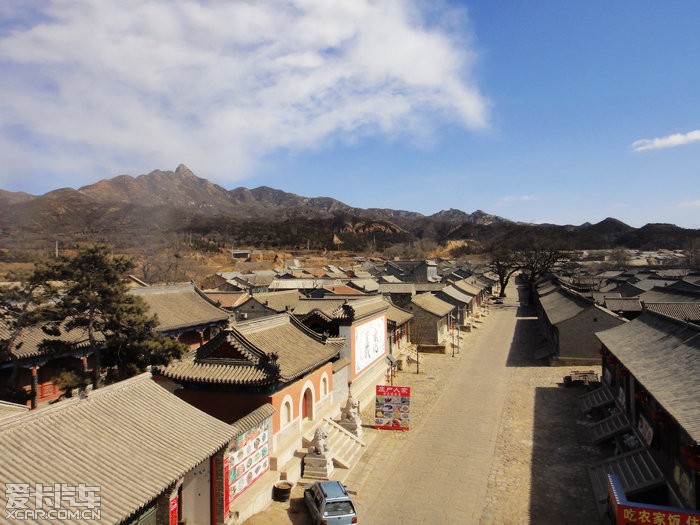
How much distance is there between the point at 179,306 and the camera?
32.8m

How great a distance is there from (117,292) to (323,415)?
9.79m

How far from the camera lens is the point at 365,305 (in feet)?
90.9

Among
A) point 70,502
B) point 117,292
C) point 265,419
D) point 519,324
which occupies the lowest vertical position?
point 519,324

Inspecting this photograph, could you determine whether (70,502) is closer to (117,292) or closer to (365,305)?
(117,292)

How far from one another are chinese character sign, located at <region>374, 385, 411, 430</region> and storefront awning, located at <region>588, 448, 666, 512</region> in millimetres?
7667

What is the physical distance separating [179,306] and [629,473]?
2727cm

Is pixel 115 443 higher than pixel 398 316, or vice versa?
pixel 115 443

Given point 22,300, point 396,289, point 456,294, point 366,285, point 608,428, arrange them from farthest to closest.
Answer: point 366,285 → point 456,294 → point 396,289 → point 608,428 → point 22,300

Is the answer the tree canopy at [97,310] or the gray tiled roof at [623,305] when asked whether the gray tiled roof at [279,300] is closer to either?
the tree canopy at [97,310]

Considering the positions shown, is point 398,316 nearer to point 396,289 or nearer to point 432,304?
point 432,304

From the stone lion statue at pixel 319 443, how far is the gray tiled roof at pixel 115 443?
4.88 m

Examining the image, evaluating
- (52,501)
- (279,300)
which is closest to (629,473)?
(52,501)

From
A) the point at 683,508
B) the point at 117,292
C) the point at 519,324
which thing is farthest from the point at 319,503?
the point at 519,324

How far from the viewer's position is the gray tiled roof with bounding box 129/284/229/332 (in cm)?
3030
